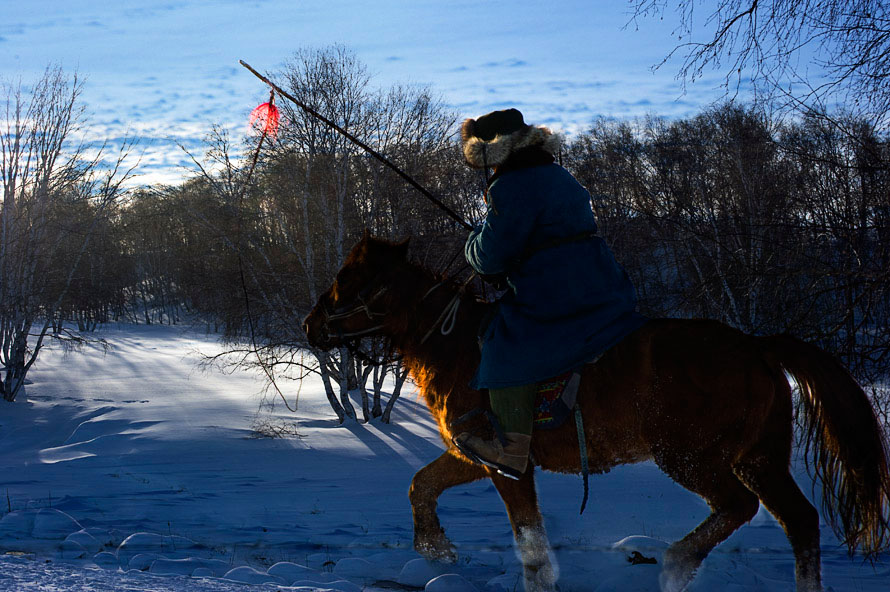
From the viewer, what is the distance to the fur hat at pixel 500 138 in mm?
3906

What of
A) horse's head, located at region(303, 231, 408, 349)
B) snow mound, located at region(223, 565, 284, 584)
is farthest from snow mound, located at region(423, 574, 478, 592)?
horse's head, located at region(303, 231, 408, 349)

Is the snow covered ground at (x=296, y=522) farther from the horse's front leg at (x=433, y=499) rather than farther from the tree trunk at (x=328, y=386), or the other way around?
the tree trunk at (x=328, y=386)

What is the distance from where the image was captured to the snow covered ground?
13.3 feet

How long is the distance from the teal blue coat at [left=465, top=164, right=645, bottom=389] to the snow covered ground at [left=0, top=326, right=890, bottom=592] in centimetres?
133

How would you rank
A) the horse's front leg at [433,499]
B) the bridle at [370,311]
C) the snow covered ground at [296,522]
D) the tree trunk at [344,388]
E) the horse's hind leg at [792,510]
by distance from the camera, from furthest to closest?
the tree trunk at [344,388]
the horse's front leg at [433,499]
the bridle at [370,311]
the snow covered ground at [296,522]
the horse's hind leg at [792,510]

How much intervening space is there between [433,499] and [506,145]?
2.31m

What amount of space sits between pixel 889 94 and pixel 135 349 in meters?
35.9

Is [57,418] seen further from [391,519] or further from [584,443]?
[584,443]

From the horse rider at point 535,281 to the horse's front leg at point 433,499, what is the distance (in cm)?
58

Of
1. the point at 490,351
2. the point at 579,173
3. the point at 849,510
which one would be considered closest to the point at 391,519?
the point at 490,351

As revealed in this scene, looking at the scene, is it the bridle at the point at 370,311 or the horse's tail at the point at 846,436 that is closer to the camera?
the horse's tail at the point at 846,436

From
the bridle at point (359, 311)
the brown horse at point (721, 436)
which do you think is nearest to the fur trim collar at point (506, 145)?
the bridle at point (359, 311)

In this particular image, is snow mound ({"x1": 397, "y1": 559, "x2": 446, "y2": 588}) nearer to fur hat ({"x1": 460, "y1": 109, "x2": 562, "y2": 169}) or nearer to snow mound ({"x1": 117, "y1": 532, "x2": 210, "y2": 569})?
snow mound ({"x1": 117, "y1": 532, "x2": 210, "y2": 569})

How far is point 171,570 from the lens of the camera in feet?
13.4
